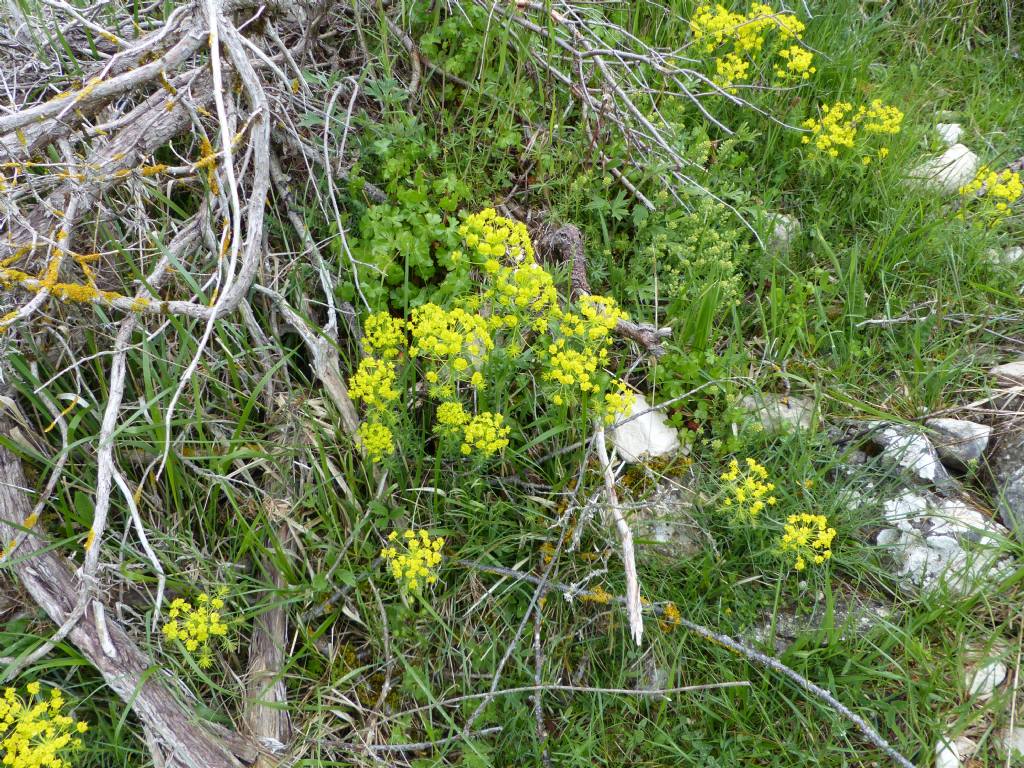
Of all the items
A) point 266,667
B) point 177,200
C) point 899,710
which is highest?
point 177,200

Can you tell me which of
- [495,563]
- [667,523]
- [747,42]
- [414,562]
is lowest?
[495,563]

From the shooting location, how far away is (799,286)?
9.76ft

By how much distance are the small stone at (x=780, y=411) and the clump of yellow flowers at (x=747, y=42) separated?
4.62 feet

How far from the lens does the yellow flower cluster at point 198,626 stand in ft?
6.64

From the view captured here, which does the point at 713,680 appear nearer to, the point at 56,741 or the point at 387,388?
the point at 387,388

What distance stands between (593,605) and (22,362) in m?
1.91

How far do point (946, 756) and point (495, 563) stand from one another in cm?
144

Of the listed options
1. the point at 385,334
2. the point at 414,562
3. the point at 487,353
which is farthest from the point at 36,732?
the point at 487,353

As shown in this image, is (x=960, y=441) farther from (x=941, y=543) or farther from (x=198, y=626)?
(x=198, y=626)

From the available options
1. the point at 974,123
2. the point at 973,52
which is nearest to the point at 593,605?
the point at 974,123

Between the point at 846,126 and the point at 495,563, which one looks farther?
the point at 846,126

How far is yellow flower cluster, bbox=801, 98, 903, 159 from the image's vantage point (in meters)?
3.18

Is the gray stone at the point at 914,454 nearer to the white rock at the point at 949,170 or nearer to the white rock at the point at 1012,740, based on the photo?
the white rock at the point at 1012,740

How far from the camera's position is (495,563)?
7.85 ft
